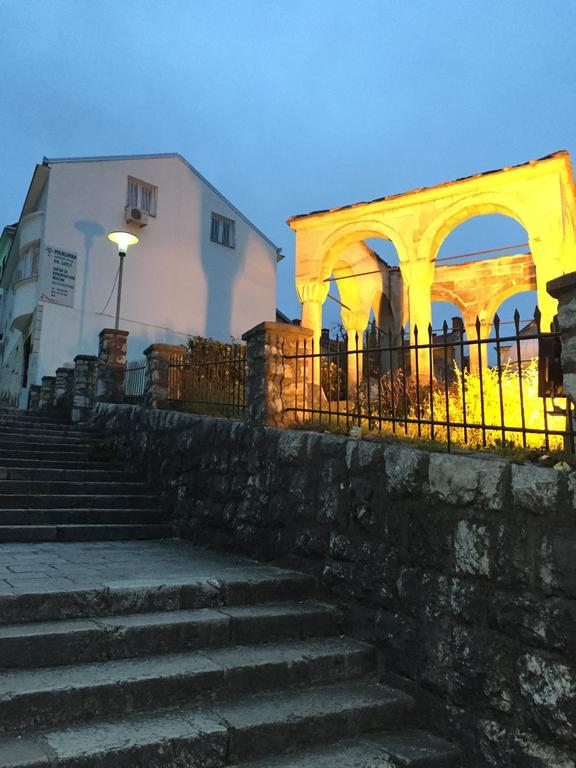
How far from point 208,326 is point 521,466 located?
17.2m

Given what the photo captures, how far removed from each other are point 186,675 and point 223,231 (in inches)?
747

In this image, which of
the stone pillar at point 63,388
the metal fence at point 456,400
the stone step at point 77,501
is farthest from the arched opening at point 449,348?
the stone pillar at point 63,388

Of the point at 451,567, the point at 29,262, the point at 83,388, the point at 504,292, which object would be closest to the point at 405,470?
the point at 451,567

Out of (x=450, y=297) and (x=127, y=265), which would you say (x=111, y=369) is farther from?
(x=127, y=265)

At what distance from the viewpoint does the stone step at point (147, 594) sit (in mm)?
3316

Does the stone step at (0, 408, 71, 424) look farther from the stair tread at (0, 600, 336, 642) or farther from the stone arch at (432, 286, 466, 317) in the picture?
the stone arch at (432, 286, 466, 317)

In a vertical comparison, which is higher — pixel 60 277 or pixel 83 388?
pixel 60 277

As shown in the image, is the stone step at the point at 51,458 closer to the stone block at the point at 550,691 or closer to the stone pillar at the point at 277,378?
the stone pillar at the point at 277,378

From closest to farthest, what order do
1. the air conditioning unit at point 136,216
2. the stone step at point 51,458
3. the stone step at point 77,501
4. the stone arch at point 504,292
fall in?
1. the stone step at point 77,501
2. the stone step at point 51,458
3. the stone arch at point 504,292
4. the air conditioning unit at point 136,216

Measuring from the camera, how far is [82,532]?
19.2 ft

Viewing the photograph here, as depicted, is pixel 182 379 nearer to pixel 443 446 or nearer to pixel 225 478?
pixel 225 478

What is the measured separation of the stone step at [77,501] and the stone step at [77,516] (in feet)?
0.42

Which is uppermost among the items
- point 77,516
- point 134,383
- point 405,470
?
point 134,383

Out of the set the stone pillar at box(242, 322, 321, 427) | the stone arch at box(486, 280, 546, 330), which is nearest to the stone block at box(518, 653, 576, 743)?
the stone pillar at box(242, 322, 321, 427)
